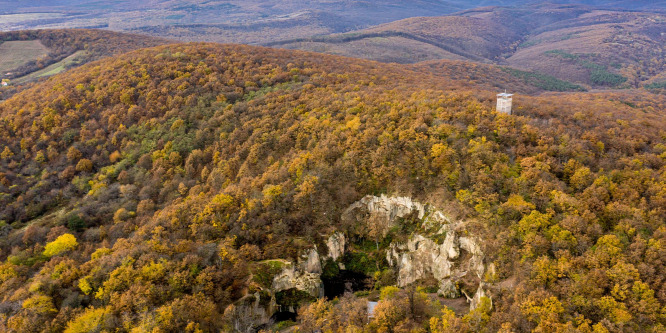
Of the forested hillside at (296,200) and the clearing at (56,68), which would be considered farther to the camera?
the clearing at (56,68)

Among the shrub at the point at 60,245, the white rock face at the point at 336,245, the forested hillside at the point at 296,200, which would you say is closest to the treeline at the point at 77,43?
the forested hillside at the point at 296,200

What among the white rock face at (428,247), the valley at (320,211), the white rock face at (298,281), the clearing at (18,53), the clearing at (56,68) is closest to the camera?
the valley at (320,211)

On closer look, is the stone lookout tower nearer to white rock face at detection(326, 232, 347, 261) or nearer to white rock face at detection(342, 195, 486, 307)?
white rock face at detection(342, 195, 486, 307)

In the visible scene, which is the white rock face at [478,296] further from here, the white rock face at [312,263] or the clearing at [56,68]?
the clearing at [56,68]

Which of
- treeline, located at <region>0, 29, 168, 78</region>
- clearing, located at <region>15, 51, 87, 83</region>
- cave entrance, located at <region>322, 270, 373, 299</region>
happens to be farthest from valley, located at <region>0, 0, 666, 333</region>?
treeline, located at <region>0, 29, 168, 78</region>

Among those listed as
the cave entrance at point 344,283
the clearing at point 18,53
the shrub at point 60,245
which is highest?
the clearing at point 18,53

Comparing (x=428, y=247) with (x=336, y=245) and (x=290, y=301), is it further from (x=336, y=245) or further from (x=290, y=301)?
(x=290, y=301)
